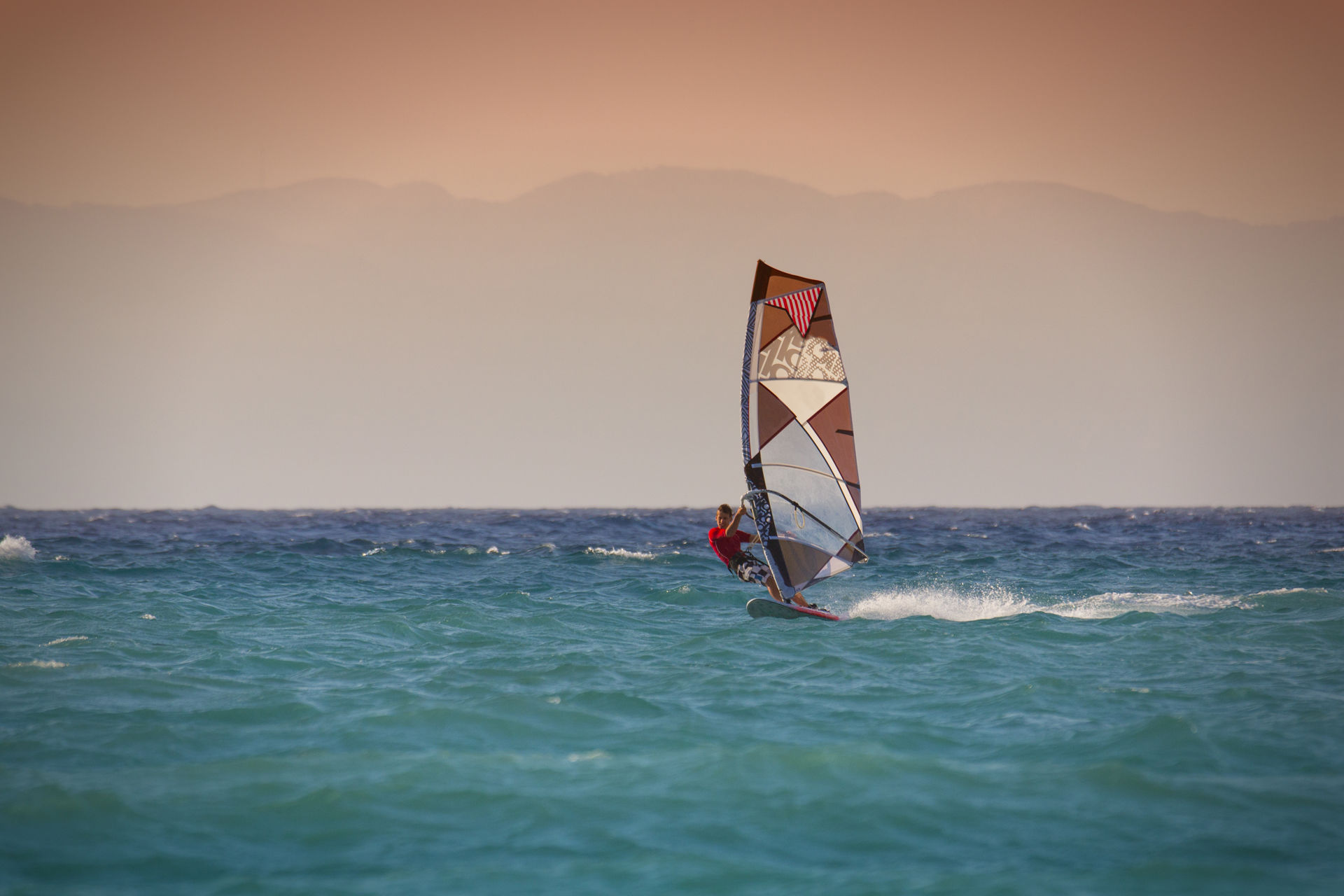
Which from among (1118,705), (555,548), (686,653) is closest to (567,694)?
(686,653)

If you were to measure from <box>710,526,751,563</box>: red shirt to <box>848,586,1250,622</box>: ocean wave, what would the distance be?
2.59 m

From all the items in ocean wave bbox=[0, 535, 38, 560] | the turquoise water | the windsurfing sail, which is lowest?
the turquoise water

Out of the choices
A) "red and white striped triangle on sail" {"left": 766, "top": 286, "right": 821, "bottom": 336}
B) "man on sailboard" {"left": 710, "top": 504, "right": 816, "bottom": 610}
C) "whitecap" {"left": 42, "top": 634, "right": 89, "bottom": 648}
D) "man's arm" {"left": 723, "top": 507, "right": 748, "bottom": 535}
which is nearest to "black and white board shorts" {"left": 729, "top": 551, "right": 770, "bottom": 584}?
"man on sailboard" {"left": 710, "top": 504, "right": 816, "bottom": 610}

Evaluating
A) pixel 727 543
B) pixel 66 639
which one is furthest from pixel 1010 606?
pixel 66 639

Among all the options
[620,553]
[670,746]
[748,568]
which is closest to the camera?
[670,746]

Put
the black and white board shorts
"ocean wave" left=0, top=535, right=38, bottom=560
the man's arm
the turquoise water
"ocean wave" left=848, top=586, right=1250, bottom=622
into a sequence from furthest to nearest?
"ocean wave" left=0, top=535, right=38, bottom=560 → "ocean wave" left=848, top=586, right=1250, bottom=622 → the black and white board shorts → the man's arm → the turquoise water

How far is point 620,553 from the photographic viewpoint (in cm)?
2905

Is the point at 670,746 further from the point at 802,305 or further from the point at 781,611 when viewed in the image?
the point at 802,305

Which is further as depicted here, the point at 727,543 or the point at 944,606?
the point at 944,606

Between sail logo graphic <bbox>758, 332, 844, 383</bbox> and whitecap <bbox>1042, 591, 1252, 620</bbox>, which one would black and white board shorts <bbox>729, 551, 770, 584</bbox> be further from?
whitecap <bbox>1042, 591, 1252, 620</bbox>

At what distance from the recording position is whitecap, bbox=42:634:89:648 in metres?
12.5

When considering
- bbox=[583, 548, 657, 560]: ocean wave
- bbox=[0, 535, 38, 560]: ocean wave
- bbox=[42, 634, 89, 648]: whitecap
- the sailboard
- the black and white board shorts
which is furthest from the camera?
bbox=[583, 548, 657, 560]: ocean wave

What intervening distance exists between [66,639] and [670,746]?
374 inches

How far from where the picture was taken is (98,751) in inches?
320
